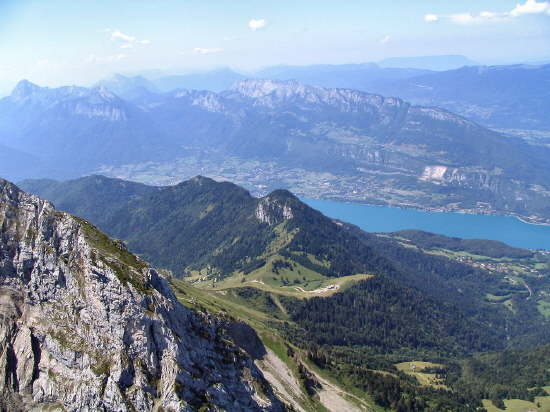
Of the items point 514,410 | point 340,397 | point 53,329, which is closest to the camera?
point 53,329

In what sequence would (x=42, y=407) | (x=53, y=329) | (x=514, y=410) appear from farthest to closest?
(x=514, y=410) < (x=53, y=329) < (x=42, y=407)

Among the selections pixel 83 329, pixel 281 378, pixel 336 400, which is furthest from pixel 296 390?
pixel 83 329

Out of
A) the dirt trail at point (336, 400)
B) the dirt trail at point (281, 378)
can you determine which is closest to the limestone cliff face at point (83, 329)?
the dirt trail at point (281, 378)

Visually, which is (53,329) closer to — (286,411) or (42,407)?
(42,407)

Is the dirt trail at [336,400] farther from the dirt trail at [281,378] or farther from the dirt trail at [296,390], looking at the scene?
the dirt trail at [281,378]

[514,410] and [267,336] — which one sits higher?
[267,336]

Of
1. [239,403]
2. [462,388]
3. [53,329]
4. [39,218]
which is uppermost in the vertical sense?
[39,218]

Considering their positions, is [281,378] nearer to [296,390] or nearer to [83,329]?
[296,390]

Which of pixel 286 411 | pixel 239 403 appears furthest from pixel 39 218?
pixel 286 411

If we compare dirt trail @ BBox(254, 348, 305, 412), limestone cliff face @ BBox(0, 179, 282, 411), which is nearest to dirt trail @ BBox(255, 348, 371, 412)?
dirt trail @ BBox(254, 348, 305, 412)
